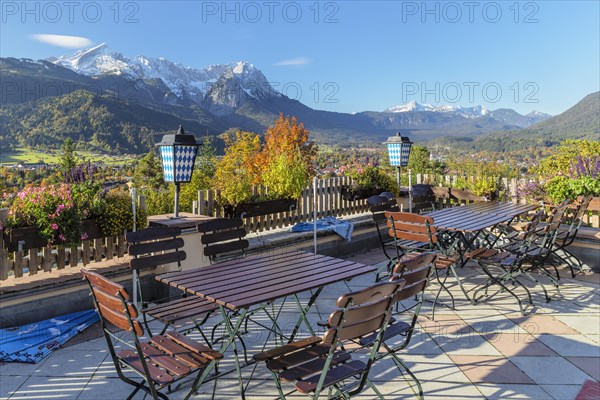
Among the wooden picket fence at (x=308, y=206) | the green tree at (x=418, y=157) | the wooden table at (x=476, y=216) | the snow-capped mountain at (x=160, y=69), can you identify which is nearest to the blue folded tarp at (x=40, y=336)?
the wooden picket fence at (x=308, y=206)

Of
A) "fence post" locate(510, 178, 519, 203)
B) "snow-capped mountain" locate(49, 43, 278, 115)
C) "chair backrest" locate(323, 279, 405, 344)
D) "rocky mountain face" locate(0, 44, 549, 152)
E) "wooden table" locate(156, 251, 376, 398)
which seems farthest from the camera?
"snow-capped mountain" locate(49, 43, 278, 115)

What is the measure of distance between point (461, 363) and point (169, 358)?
197 cm

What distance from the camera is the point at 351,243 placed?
6805 millimetres

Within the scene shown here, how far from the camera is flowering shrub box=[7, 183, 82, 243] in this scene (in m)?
3.83

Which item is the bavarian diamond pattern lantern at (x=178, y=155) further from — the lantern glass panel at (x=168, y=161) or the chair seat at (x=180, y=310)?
the chair seat at (x=180, y=310)

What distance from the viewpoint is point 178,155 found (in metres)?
4.60

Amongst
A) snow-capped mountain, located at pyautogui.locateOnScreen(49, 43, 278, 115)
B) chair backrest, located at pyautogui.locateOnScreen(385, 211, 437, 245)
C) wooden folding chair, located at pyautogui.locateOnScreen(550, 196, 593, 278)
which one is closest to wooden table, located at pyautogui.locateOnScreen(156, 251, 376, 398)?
chair backrest, located at pyautogui.locateOnScreen(385, 211, 437, 245)

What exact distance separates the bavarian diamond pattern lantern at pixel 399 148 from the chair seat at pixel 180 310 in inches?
205

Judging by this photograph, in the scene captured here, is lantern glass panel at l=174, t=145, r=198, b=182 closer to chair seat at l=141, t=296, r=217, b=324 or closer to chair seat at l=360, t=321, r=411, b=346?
chair seat at l=141, t=296, r=217, b=324

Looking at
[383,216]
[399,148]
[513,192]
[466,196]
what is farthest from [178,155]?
[513,192]

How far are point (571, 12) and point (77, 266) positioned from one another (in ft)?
54.5

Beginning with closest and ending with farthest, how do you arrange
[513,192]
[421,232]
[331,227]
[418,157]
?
1. [421,232]
2. [331,227]
3. [513,192]
4. [418,157]

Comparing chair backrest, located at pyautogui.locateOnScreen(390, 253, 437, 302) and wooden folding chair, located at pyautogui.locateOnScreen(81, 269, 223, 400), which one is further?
chair backrest, located at pyautogui.locateOnScreen(390, 253, 437, 302)

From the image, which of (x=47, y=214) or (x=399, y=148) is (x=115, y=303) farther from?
(x=399, y=148)
